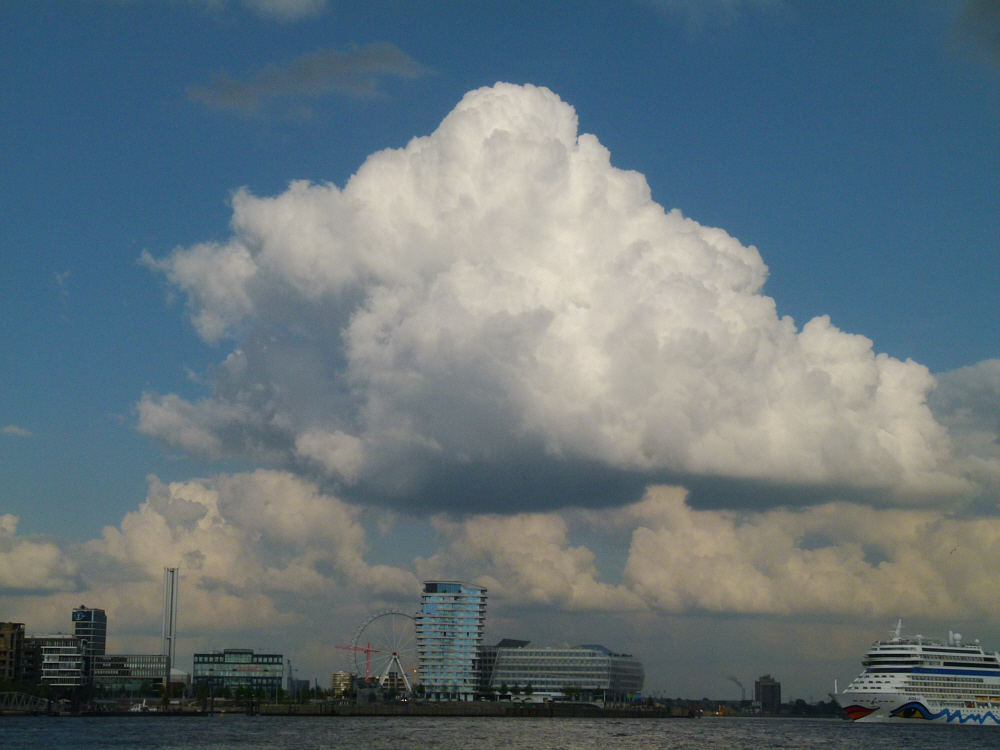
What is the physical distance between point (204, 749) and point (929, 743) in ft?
334

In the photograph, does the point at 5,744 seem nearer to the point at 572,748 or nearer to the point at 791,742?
the point at 572,748

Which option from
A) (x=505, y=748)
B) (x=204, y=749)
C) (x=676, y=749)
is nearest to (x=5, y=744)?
(x=204, y=749)

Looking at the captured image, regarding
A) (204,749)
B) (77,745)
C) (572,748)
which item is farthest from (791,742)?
(77,745)

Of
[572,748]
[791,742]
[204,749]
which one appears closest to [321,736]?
[204,749]

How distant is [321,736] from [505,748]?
37507mm

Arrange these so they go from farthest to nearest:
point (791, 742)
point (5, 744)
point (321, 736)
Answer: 1. point (791, 742)
2. point (321, 736)
3. point (5, 744)

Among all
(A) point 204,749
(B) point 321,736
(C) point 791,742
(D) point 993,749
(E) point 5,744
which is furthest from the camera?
(C) point 791,742

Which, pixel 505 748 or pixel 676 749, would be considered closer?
pixel 505 748

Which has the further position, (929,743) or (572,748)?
(929,743)

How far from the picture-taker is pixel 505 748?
407 feet

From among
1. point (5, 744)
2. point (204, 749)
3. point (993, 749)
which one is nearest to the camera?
point (204, 749)

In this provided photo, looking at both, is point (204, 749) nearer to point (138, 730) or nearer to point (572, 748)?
Answer: point (572, 748)

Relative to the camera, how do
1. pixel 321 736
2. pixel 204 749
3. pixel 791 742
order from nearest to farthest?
pixel 204 749 → pixel 321 736 → pixel 791 742

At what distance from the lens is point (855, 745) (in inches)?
5822
